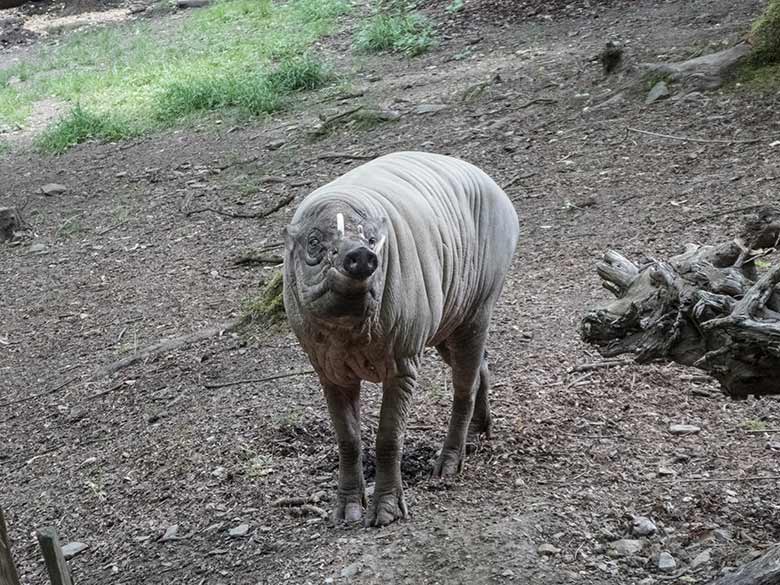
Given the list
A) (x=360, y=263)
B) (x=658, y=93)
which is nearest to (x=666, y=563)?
(x=360, y=263)

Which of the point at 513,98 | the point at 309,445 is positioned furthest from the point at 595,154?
the point at 309,445

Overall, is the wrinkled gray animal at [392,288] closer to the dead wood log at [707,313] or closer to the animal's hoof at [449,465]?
the animal's hoof at [449,465]

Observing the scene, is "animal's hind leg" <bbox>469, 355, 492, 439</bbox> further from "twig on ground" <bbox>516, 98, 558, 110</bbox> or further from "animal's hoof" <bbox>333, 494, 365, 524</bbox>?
"twig on ground" <bbox>516, 98, 558, 110</bbox>

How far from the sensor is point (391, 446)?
3.96 meters

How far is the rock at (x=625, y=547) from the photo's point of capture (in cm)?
369

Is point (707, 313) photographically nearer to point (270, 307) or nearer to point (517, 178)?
point (270, 307)

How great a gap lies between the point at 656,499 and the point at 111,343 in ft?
13.5

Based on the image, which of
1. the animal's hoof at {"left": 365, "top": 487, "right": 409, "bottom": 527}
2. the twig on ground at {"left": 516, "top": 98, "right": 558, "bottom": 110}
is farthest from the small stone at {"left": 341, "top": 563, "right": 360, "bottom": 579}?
the twig on ground at {"left": 516, "top": 98, "right": 558, "bottom": 110}

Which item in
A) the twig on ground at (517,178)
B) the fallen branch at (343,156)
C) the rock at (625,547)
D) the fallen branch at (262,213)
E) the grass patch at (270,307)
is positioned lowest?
the fallen branch at (262,213)

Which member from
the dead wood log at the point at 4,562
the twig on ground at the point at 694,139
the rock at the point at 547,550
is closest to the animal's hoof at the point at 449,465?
the rock at the point at 547,550

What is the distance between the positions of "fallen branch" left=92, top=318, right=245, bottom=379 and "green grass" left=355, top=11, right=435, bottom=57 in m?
6.80

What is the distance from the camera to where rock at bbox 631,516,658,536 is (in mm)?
3803

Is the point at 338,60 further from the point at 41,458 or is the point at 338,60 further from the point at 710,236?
the point at 41,458

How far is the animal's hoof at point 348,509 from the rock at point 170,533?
71 centimetres
